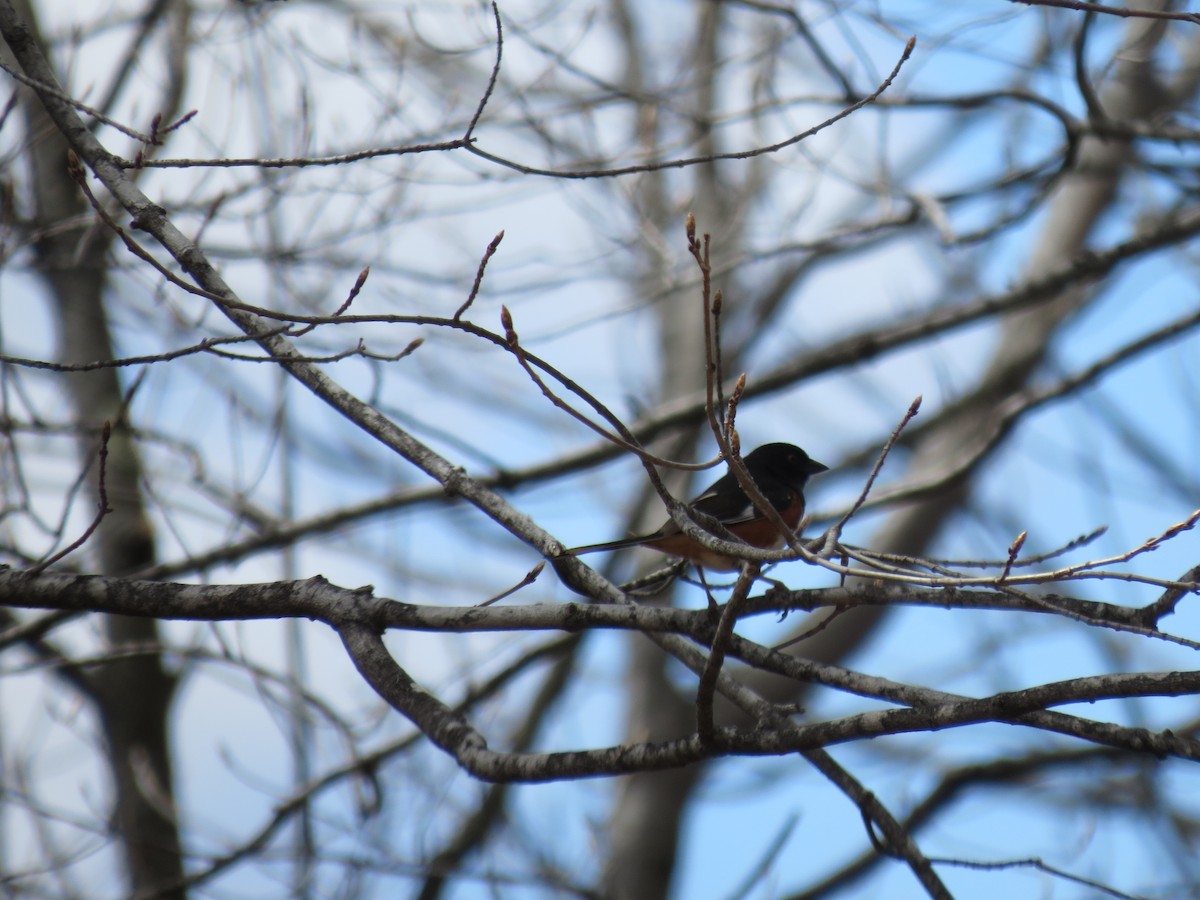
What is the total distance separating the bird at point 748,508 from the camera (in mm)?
4207

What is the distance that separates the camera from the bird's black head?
20.1ft

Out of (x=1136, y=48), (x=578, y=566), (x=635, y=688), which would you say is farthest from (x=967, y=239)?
(x=635, y=688)

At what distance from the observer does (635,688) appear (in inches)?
361

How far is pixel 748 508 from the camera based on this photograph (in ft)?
17.0

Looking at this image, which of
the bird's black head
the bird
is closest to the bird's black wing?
the bird

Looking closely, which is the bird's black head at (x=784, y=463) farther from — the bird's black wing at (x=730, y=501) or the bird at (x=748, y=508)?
the bird's black wing at (x=730, y=501)

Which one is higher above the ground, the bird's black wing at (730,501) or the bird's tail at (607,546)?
the bird's black wing at (730,501)

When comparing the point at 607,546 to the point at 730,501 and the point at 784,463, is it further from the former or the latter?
the point at 784,463

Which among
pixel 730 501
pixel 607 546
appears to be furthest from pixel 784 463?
pixel 607 546

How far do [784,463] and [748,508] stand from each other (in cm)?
103

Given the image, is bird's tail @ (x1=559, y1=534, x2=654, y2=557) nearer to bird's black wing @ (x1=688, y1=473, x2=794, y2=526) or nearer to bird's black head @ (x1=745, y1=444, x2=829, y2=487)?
bird's black wing @ (x1=688, y1=473, x2=794, y2=526)

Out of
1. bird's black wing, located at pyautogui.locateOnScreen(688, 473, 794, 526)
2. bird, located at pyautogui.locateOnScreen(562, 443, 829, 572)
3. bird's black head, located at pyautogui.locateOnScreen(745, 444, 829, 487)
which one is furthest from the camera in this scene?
bird's black head, located at pyautogui.locateOnScreen(745, 444, 829, 487)

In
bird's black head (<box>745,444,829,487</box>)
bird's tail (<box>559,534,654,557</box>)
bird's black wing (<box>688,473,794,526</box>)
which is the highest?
bird's black head (<box>745,444,829,487</box>)

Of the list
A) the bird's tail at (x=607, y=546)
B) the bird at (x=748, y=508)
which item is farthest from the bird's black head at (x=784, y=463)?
the bird's tail at (x=607, y=546)
